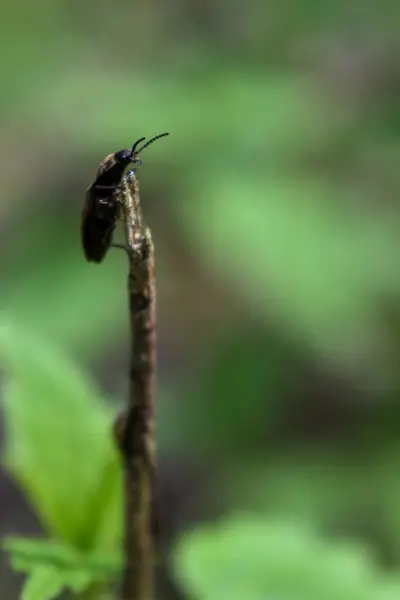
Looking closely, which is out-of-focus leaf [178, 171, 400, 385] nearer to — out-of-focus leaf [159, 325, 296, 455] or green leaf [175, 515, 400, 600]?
out-of-focus leaf [159, 325, 296, 455]

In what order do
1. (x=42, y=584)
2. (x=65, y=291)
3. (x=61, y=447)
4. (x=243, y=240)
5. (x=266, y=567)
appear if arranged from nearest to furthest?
(x=42, y=584)
(x=61, y=447)
(x=266, y=567)
(x=243, y=240)
(x=65, y=291)

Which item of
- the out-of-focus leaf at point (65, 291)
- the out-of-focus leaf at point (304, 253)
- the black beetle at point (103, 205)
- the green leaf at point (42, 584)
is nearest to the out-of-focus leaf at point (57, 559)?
the green leaf at point (42, 584)

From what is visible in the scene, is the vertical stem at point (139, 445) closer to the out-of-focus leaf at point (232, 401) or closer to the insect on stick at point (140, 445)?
the insect on stick at point (140, 445)

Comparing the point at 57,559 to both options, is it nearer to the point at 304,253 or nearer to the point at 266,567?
the point at 266,567

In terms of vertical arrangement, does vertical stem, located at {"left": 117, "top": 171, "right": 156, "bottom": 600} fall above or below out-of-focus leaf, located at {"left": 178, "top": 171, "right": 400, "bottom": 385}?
below

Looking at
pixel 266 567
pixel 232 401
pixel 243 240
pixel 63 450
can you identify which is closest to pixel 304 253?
pixel 243 240

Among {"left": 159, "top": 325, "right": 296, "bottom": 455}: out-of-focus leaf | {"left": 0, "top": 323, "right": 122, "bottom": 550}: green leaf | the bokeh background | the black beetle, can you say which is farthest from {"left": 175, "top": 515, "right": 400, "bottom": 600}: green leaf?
{"left": 159, "top": 325, "right": 296, "bottom": 455}: out-of-focus leaf
